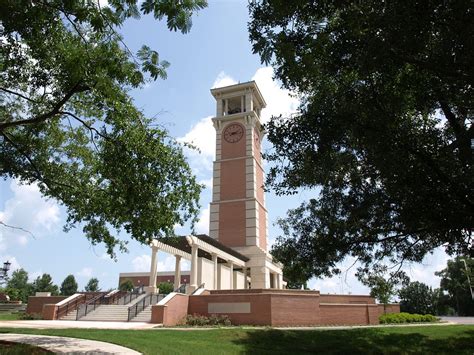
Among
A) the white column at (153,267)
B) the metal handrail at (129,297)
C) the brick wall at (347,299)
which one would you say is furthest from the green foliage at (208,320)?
the brick wall at (347,299)

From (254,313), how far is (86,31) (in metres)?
18.8

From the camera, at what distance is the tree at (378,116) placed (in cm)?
721

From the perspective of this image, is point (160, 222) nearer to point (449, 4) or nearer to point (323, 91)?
point (323, 91)

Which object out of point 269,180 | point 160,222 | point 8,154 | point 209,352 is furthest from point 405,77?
point 8,154

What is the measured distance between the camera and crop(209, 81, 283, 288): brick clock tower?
43.3m

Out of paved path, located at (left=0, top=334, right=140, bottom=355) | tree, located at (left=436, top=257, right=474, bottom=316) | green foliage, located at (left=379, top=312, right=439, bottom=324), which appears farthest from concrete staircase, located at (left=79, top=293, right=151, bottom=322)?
tree, located at (left=436, top=257, right=474, bottom=316)

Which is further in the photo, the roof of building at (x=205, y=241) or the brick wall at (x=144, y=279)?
the brick wall at (x=144, y=279)

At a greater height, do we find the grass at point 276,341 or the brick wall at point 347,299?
the brick wall at point 347,299

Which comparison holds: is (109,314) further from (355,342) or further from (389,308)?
(389,308)

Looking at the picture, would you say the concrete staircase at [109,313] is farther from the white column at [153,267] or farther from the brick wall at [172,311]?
the white column at [153,267]

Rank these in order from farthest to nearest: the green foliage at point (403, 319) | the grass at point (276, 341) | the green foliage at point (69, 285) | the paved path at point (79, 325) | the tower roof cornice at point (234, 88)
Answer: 1. the green foliage at point (69, 285)
2. the tower roof cornice at point (234, 88)
3. the green foliage at point (403, 319)
4. the paved path at point (79, 325)
5. the grass at point (276, 341)

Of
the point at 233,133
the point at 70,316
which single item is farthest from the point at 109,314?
the point at 233,133

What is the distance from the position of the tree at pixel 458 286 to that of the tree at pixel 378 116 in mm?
52153

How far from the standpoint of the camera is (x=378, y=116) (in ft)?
31.8
